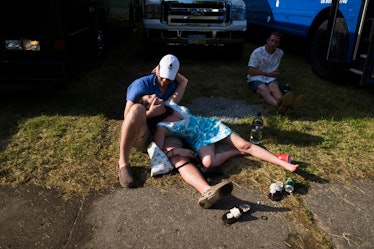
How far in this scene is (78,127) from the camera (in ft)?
13.8

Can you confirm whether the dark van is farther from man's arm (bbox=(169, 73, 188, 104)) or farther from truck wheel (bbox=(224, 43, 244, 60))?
truck wheel (bbox=(224, 43, 244, 60))

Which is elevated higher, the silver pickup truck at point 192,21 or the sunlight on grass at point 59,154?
the silver pickup truck at point 192,21

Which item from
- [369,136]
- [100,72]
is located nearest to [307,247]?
[369,136]

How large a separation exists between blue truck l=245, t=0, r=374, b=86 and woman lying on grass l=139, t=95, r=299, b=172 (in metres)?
2.75

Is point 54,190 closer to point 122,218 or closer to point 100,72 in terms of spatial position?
point 122,218

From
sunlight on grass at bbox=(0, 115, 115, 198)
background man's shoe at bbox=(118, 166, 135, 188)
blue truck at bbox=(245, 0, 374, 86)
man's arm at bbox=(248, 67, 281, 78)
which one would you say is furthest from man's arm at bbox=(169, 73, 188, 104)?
blue truck at bbox=(245, 0, 374, 86)

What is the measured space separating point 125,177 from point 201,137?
35.0 inches

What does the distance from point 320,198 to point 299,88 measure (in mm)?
3455

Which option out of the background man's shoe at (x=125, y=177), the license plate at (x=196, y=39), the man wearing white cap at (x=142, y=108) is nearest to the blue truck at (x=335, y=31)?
the license plate at (x=196, y=39)

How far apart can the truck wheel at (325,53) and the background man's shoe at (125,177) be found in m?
4.37

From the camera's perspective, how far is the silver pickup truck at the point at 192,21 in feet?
22.4

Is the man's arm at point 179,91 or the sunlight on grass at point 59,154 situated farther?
the man's arm at point 179,91

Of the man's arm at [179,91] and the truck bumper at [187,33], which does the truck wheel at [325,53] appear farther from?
the man's arm at [179,91]

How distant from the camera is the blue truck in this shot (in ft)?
17.0
